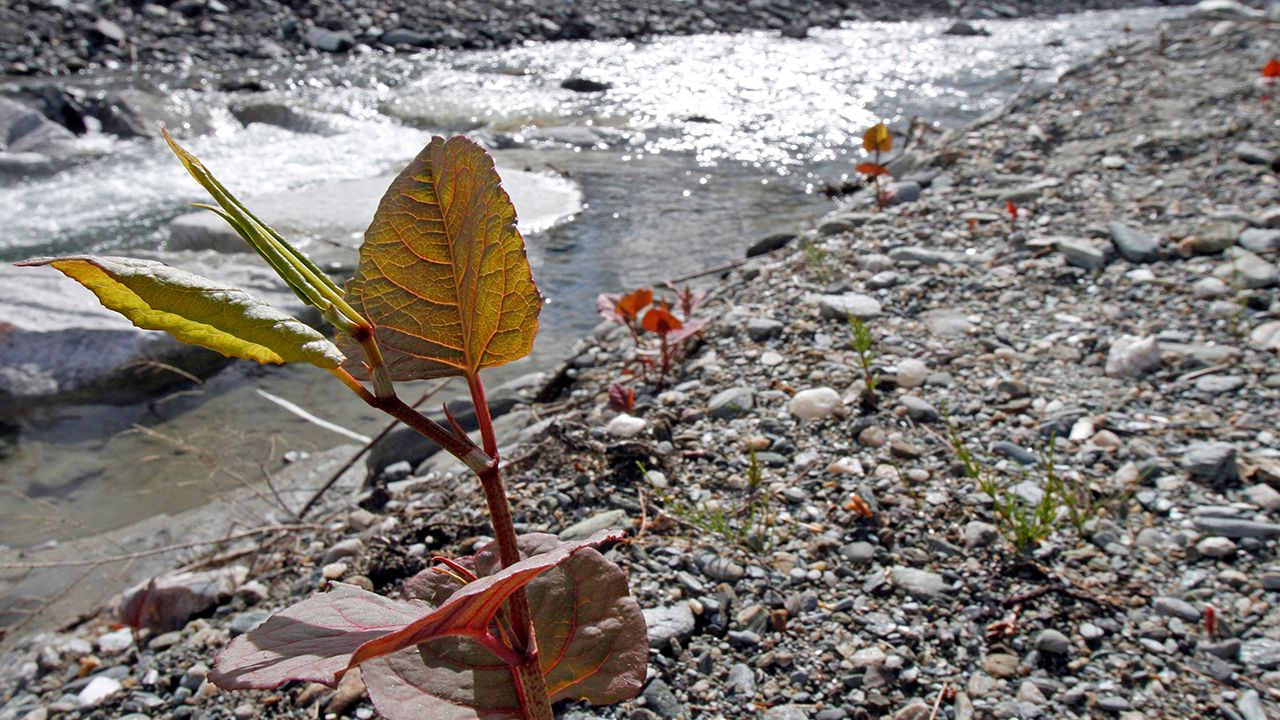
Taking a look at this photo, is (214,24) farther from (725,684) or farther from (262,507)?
(725,684)

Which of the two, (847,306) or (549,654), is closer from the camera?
(549,654)

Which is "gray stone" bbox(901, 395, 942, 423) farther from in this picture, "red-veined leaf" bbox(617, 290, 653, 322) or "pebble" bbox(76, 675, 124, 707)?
"pebble" bbox(76, 675, 124, 707)

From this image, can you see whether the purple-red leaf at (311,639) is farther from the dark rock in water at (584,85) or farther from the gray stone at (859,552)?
the dark rock in water at (584,85)

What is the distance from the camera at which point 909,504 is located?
2.20 metres

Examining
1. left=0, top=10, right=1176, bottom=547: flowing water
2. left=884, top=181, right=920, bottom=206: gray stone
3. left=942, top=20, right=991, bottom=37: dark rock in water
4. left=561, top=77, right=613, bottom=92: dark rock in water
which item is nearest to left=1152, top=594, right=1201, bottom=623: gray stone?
left=0, top=10, right=1176, bottom=547: flowing water

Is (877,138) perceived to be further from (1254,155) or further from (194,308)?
(194,308)

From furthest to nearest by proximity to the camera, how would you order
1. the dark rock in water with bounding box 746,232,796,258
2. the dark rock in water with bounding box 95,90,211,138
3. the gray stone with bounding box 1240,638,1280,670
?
1. the dark rock in water with bounding box 95,90,211,138
2. the dark rock in water with bounding box 746,232,796,258
3. the gray stone with bounding box 1240,638,1280,670

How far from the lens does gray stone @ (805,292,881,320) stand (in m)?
3.31

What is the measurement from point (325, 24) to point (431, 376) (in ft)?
45.2


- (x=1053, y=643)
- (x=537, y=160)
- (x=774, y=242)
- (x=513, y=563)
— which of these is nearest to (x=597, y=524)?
(x=1053, y=643)

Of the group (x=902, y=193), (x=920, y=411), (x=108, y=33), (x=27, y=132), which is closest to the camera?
(x=920, y=411)

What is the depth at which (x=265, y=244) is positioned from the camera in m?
0.65

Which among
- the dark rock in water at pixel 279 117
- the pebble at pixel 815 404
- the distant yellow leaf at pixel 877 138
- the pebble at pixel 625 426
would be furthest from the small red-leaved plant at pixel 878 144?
the dark rock in water at pixel 279 117

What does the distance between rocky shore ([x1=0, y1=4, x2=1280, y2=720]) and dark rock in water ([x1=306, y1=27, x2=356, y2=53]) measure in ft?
33.3
